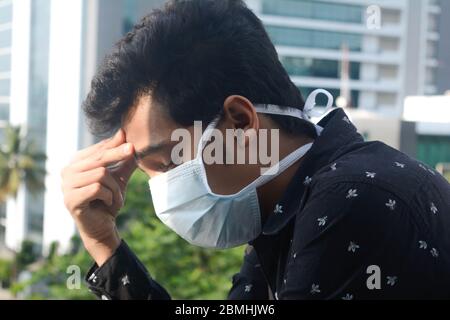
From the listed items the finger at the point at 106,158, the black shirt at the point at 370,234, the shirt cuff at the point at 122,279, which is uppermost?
the finger at the point at 106,158

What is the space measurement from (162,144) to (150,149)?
3cm

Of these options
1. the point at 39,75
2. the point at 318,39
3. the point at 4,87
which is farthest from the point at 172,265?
the point at 318,39

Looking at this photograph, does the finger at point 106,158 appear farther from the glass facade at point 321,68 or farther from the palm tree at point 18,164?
the glass facade at point 321,68

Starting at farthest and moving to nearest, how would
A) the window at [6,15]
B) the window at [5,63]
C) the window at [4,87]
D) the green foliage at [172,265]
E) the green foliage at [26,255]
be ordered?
1. the window at [4,87]
2. the window at [5,63]
3. the green foliage at [26,255]
4. the window at [6,15]
5. the green foliage at [172,265]

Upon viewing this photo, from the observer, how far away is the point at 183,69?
3.40 ft

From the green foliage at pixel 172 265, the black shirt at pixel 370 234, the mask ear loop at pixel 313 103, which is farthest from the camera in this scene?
the green foliage at pixel 172 265

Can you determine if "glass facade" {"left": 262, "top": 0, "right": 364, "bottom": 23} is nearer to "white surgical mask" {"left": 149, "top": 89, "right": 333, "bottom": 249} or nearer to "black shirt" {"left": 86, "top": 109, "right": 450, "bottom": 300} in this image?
"white surgical mask" {"left": 149, "top": 89, "right": 333, "bottom": 249}

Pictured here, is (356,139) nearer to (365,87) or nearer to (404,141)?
(404,141)

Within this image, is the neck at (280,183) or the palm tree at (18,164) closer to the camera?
the neck at (280,183)

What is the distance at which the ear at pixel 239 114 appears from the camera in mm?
1043

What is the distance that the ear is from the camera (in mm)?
1043

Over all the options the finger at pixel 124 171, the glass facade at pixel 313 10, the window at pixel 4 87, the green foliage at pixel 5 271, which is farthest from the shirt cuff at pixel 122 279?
the window at pixel 4 87

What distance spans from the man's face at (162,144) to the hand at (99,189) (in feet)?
0.11
